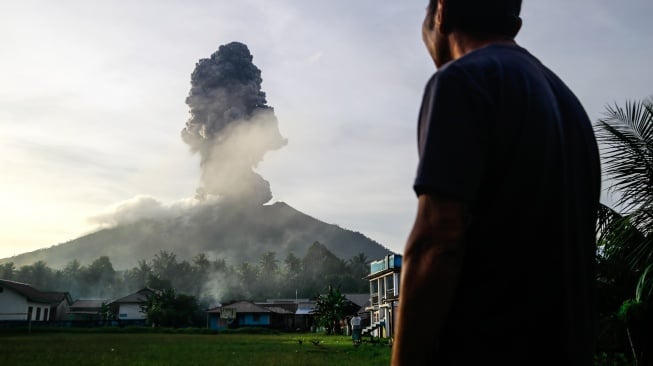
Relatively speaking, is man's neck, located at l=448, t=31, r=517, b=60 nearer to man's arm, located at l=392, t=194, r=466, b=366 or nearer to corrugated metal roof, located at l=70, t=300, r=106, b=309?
man's arm, located at l=392, t=194, r=466, b=366

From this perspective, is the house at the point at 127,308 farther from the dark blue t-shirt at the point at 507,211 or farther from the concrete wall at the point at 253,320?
the dark blue t-shirt at the point at 507,211

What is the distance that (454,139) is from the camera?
1.31 meters

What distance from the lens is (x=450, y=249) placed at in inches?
50.3

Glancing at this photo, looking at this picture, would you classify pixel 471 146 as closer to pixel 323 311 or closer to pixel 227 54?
pixel 323 311

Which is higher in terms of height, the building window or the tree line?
the tree line

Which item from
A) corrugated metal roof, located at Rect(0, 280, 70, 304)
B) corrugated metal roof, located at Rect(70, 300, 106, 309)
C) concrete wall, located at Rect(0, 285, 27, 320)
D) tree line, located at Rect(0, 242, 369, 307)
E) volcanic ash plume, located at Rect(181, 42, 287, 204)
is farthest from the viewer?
volcanic ash plume, located at Rect(181, 42, 287, 204)

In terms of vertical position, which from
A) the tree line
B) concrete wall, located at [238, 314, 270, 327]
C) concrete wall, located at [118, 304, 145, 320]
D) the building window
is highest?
the tree line

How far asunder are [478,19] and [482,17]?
1 cm

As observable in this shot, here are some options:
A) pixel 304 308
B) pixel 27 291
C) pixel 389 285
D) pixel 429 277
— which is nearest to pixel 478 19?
pixel 429 277

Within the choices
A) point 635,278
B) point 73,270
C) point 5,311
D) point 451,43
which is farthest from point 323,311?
point 73,270

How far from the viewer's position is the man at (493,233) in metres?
1.28

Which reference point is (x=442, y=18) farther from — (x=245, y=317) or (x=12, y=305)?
(x=245, y=317)

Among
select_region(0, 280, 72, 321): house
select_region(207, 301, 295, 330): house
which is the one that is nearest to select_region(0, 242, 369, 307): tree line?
select_region(207, 301, 295, 330): house

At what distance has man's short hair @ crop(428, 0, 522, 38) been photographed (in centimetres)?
164
